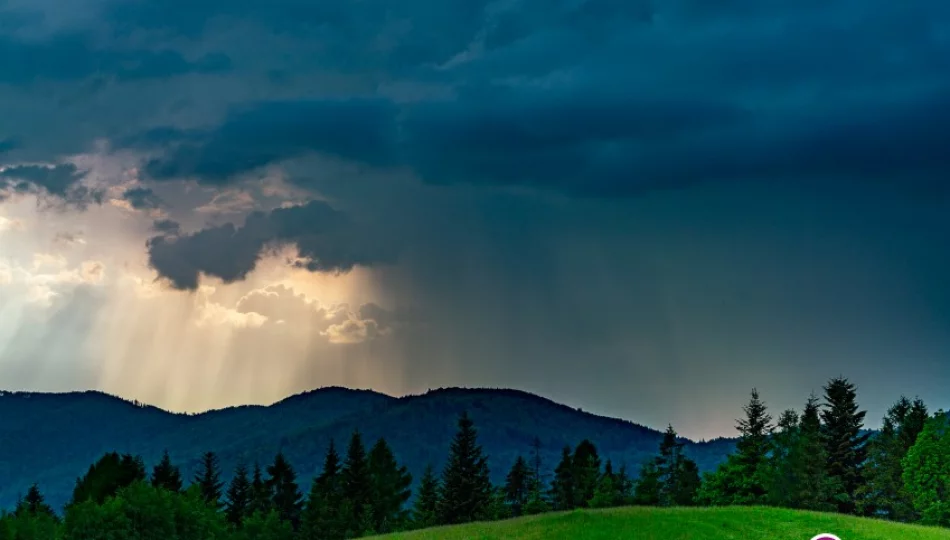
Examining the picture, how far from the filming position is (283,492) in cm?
14062

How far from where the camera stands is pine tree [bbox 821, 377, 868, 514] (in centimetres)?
9075

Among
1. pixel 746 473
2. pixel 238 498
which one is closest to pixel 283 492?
pixel 238 498

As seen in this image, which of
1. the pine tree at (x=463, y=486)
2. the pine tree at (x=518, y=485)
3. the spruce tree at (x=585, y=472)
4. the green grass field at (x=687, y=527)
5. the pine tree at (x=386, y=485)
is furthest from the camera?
the pine tree at (x=518, y=485)

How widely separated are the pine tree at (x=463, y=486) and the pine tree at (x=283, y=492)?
116 feet

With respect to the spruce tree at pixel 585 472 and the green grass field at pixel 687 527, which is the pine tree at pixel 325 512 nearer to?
the spruce tree at pixel 585 472

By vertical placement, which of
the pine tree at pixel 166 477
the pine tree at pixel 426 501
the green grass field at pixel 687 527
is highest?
the pine tree at pixel 166 477

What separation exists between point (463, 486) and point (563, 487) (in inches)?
886

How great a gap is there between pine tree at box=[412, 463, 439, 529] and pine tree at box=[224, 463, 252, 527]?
95.2 feet

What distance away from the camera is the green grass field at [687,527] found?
52.2m

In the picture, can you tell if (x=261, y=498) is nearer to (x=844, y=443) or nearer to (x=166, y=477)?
(x=166, y=477)

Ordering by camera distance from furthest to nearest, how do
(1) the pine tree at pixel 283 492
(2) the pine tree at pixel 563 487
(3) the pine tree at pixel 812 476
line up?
(1) the pine tree at pixel 283 492
(2) the pine tree at pixel 563 487
(3) the pine tree at pixel 812 476

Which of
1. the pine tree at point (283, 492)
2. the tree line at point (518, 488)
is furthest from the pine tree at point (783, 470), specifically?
the pine tree at point (283, 492)


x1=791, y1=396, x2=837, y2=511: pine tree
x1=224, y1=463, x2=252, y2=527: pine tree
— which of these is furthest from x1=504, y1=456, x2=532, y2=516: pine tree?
x1=791, y1=396, x2=837, y2=511: pine tree

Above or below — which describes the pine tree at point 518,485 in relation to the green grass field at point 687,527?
above
